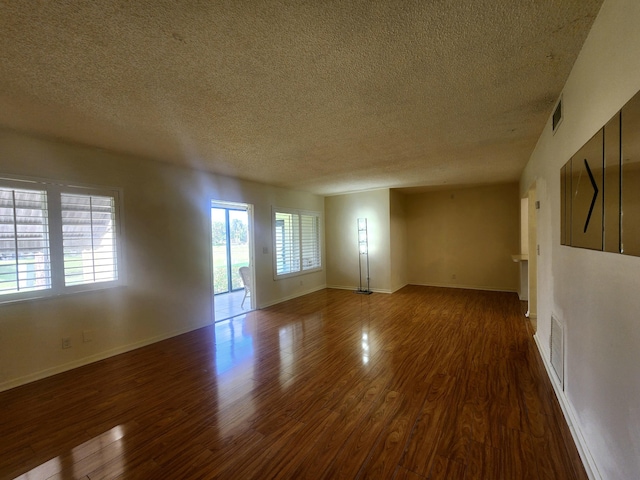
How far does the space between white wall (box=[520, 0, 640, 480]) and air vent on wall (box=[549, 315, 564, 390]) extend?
11 cm

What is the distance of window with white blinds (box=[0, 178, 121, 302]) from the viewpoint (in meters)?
2.68

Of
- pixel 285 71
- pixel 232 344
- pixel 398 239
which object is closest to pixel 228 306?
pixel 232 344

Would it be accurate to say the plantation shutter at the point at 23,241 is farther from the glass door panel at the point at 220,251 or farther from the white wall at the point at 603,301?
the white wall at the point at 603,301

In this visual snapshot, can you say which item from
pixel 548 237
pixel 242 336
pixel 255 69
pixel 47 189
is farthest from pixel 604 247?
pixel 47 189

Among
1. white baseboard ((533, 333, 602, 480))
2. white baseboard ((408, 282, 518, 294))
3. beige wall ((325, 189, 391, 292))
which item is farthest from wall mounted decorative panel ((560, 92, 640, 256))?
white baseboard ((408, 282, 518, 294))

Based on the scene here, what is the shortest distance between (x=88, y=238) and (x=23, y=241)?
0.53 m

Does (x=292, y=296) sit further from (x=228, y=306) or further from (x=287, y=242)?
(x=228, y=306)

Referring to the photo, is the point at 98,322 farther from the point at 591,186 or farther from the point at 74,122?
the point at 591,186

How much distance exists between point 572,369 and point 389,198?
4720mm

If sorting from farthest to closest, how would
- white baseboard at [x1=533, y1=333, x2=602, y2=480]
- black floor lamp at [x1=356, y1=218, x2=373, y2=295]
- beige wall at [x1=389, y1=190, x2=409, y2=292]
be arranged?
black floor lamp at [x1=356, y1=218, x2=373, y2=295] < beige wall at [x1=389, y1=190, x2=409, y2=292] < white baseboard at [x1=533, y1=333, x2=602, y2=480]

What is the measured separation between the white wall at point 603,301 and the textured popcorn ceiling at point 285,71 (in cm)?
23

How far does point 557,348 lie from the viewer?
2352 mm

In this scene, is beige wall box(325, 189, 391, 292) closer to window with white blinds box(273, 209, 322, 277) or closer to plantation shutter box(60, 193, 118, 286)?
window with white blinds box(273, 209, 322, 277)

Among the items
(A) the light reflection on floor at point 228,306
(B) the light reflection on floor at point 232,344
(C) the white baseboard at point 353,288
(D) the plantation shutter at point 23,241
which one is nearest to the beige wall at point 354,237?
(C) the white baseboard at point 353,288
